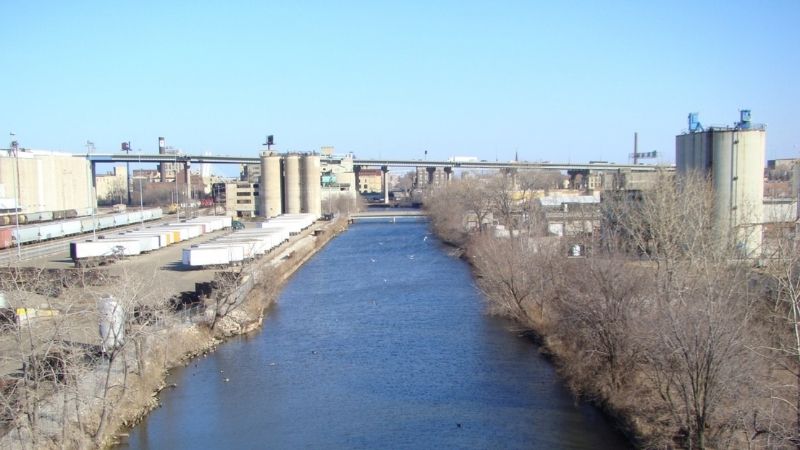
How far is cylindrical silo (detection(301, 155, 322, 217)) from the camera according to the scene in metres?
40.2

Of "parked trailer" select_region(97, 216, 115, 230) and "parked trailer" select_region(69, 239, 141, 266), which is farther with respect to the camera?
"parked trailer" select_region(97, 216, 115, 230)

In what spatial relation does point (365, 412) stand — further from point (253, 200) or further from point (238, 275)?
point (253, 200)

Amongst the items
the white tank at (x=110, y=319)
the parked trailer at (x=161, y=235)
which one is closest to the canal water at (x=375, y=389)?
the white tank at (x=110, y=319)

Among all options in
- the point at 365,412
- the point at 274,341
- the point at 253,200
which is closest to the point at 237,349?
the point at 274,341

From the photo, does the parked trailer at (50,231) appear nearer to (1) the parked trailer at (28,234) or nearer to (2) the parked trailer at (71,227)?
(2) the parked trailer at (71,227)

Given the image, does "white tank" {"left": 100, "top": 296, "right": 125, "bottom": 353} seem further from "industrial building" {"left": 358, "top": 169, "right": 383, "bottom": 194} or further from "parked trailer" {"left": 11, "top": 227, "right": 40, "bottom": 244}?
"industrial building" {"left": 358, "top": 169, "right": 383, "bottom": 194}

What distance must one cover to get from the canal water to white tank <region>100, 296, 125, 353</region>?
97cm

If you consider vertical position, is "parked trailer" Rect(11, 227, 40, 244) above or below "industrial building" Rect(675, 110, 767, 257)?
below

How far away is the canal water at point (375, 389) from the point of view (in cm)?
774

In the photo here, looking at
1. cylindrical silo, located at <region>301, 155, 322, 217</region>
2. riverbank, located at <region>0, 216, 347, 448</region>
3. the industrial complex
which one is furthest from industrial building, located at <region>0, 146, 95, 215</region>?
riverbank, located at <region>0, 216, 347, 448</region>

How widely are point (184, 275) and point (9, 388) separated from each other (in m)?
8.81

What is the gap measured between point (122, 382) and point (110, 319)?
867 millimetres

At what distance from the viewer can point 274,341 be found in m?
11.9

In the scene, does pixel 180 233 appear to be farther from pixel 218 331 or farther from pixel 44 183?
pixel 44 183
